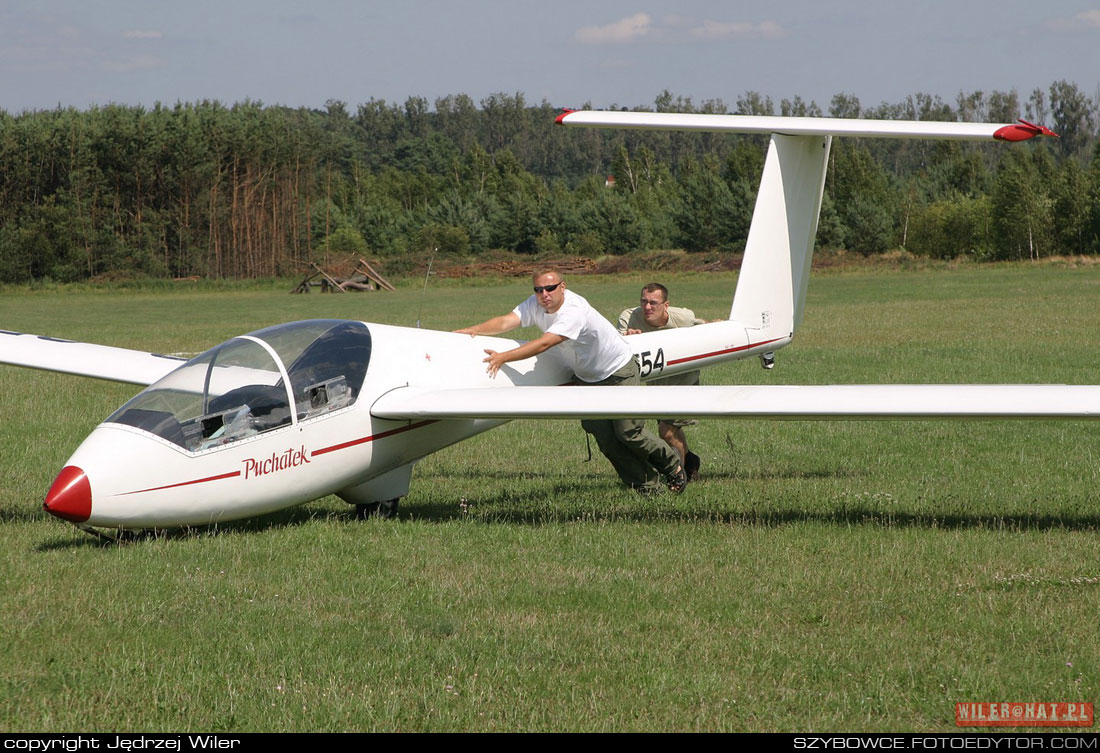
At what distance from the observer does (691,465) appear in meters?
11.2

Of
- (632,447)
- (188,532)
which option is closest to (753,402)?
(632,447)

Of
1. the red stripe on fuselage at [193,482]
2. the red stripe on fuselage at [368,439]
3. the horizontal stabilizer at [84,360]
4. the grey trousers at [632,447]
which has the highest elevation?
the horizontal stabilizer at [84,360]

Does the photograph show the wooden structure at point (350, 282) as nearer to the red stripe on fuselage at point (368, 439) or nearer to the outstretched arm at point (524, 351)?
the outstretched arm at point (524, 351)

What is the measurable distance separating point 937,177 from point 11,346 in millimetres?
118606

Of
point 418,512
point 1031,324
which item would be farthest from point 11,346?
point 1031,324

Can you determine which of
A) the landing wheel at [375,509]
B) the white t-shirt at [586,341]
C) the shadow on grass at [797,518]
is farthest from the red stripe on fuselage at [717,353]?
the landing wheel at [375,509]

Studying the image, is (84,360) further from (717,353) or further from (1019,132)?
(1019,132)

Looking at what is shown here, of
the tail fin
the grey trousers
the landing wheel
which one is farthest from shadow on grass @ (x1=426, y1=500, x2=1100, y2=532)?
the tail fin

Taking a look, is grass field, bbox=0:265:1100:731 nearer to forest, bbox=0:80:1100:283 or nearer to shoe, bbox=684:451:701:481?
shoe, bbox=684:451:701:481

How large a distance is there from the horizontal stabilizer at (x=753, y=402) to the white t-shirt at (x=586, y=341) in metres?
0.86

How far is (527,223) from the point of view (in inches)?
4289

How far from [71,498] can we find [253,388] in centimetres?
147

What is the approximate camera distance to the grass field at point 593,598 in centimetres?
522

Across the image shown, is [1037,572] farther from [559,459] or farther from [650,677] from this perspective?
[559,459]
